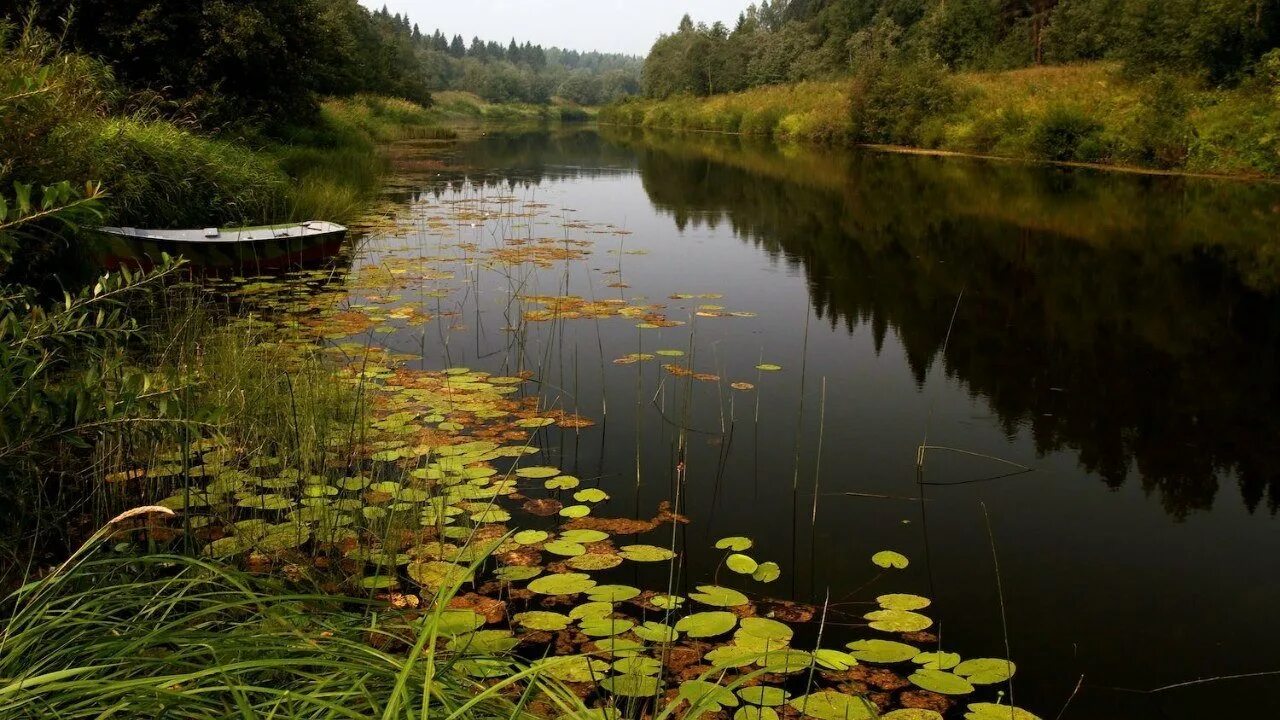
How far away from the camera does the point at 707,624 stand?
129 inches

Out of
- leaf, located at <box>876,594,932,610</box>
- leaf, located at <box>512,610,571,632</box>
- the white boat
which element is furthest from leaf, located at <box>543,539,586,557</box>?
the white boat

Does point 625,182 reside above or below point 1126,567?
above

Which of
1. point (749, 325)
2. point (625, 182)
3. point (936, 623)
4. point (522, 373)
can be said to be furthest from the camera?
point (625, 182)

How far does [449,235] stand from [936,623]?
10.4m

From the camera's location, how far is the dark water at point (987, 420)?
143 inches

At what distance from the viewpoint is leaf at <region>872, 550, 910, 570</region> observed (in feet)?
12.9

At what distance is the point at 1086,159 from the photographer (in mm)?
23141

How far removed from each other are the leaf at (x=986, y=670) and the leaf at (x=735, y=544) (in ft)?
3.83

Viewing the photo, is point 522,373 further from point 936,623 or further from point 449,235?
point 449,235

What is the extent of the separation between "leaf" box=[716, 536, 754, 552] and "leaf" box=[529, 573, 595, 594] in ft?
2.43

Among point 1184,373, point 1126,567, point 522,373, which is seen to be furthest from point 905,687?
point 1184,373

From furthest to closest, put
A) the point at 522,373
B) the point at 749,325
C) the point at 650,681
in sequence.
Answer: the point at 749,325
the point at 522,373
the point at 650,681

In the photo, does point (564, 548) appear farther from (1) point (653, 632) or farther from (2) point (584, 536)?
(1) point (653, 632)

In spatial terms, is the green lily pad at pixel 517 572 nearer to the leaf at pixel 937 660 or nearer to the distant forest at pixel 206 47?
the leaf at pixel 937 660
